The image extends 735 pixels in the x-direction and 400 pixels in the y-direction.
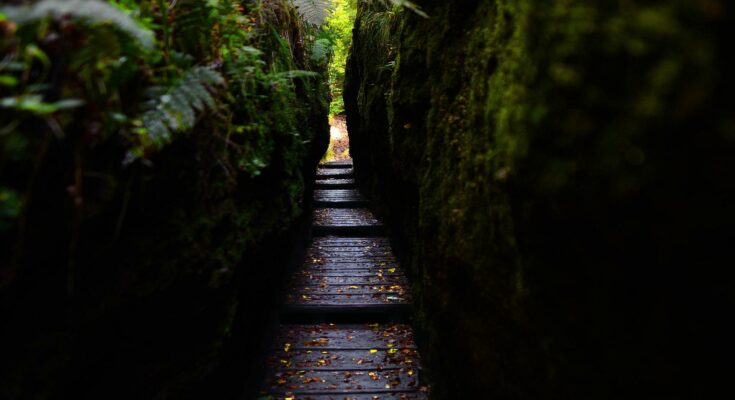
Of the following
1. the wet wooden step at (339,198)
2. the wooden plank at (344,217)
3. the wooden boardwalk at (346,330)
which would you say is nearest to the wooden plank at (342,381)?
the wooden boardwalk at (346,330)

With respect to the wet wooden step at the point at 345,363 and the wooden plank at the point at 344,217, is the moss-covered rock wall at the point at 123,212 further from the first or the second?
the wooden plank at the point at 344,217

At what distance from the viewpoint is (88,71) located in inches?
56.4

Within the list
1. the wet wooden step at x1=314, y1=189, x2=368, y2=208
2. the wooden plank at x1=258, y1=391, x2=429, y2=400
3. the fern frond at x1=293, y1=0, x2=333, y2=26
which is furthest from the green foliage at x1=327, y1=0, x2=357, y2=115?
the wooden plank at x1=258, y1=391, x2=429, y2=400

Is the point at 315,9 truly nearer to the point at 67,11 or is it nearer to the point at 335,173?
the point at 67,11

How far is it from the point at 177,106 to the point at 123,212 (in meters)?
0.44

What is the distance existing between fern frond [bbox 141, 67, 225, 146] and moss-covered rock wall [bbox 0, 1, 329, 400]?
0.01 m

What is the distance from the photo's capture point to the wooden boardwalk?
151 inches

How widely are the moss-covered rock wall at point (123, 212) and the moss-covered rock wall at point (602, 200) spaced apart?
1.14 metres

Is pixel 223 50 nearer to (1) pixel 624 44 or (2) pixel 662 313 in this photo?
(1) pixel 624 44

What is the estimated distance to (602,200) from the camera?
3.46ft

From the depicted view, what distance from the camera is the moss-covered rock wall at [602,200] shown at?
875 millimetres

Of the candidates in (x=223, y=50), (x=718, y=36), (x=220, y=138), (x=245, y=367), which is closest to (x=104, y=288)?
(x=220, y=138)

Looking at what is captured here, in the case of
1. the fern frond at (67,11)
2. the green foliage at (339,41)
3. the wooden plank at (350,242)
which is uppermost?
the green foliage at (339,41)

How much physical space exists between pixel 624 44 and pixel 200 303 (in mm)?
2063
